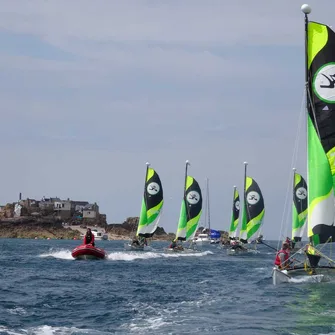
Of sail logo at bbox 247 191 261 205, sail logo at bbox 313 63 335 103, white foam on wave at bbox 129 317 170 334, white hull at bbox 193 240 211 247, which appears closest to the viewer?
white foam on wave at bbox 129 317 170 334

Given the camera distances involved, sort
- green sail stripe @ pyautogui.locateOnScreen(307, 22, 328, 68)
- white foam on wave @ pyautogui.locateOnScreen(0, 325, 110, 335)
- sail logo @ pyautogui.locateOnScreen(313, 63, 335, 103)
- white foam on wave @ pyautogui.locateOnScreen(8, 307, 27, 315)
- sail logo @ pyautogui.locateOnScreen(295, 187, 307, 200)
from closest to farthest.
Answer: white foam on wave @ pyautogui.locateOnScreen(0, 325, 110, 335) < white foam on wave @ pyautogui.locateOnScreen(8, 307, 27, 315) < sail logo @ pyautogui.locateOnScreen(313, 63, 335, 103) < green sail stripe @ pyautogui.locateOnScreen(307, 22, 328, 68) < sail logo @ pyautogui.locateOnScreen(295, 187, 307, 200)

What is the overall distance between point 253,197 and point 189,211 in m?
7.80

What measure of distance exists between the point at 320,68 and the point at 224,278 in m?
13.9

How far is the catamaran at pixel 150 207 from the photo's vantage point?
7681 cm

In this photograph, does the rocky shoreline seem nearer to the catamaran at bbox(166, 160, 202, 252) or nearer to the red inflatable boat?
the catamaran at bbox(166, 160, 202, 252)

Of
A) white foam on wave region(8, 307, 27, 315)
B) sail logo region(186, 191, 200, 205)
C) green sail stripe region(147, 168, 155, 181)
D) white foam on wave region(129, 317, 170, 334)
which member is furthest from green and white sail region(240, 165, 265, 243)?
white foam on wave region(129, 317, 170, 334)

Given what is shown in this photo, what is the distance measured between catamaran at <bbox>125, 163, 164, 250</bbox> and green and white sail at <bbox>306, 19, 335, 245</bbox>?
44783 millimetres

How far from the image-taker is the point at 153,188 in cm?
7806

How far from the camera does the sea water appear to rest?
2259 centimetres

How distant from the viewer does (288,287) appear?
31531mm

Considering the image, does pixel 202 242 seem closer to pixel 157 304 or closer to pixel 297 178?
pixel 297 178

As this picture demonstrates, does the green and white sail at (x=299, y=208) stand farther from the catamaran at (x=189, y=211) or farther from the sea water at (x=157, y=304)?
the sea water at (x=157, y=304)

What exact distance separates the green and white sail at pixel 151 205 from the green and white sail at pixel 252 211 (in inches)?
359

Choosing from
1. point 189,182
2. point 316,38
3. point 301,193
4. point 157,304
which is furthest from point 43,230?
point 157,304
